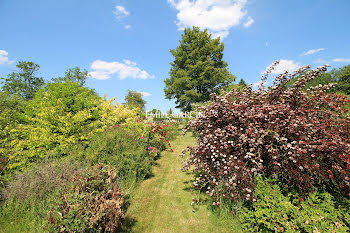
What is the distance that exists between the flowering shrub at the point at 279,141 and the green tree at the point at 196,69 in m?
20.6

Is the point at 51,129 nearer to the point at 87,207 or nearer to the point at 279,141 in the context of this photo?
the point at 87,207

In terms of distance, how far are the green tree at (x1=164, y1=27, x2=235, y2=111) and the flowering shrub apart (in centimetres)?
2064

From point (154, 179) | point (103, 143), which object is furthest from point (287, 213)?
point (103, 143)

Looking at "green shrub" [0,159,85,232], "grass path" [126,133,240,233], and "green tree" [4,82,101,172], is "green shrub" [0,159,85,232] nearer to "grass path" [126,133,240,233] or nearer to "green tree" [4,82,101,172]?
"green tree" [4,82,101,172]

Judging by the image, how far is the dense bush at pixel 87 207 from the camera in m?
2.54

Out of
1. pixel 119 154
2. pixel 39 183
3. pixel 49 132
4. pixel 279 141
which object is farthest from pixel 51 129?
pixel 279 141

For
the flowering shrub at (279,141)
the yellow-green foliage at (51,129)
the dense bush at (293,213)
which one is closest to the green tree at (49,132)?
the yellow-green foliage at (51,129)

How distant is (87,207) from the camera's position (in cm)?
279

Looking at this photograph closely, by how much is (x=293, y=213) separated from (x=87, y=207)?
3.86m

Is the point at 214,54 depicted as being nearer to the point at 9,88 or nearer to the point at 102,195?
the point at 102,195

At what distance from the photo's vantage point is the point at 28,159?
525cm

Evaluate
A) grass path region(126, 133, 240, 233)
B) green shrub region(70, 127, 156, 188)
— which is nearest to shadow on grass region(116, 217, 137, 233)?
grass path region(126, 133, 240, 233)

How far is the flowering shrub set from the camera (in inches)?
117

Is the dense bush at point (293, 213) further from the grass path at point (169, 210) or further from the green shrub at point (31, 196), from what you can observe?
the green shrub at point (31, 196)
